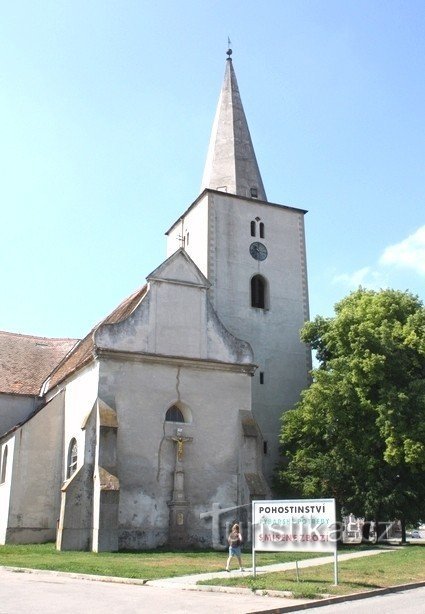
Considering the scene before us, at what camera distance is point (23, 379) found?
33469mm

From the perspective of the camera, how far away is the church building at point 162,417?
23.3 metres

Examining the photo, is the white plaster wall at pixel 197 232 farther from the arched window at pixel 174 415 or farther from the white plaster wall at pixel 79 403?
the white plaster wall at pixel 79 403

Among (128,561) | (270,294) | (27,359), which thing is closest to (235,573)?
(128,561)

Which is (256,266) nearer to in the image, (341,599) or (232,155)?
(232,155)

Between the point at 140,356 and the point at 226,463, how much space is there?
5548 millimetres

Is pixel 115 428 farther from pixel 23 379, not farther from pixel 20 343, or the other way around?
pixel 20 343

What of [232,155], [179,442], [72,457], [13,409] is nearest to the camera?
[179,442]

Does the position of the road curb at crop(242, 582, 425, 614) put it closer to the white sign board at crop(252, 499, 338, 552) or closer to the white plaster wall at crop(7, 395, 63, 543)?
the white sign board at crop(252, 499, 338, 552)

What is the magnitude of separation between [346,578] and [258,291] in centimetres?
2034

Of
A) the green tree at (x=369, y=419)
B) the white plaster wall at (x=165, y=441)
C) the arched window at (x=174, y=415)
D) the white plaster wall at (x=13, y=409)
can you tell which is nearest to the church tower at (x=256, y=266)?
the green tree at (x=369, y=419)

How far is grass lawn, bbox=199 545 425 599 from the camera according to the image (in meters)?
12.7

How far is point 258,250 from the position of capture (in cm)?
3397

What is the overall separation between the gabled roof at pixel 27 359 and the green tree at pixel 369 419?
539 inches

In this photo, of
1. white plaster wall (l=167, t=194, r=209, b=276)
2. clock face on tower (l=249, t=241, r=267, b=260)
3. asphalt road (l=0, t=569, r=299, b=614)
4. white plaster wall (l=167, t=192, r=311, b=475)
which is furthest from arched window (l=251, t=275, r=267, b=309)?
asphalt road (l=0, t=569, r=299, b=614)
